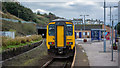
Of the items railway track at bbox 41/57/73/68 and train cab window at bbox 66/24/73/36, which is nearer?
railway track at bbox 41/57/73/68

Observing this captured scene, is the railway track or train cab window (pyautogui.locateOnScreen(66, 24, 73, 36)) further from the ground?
train cab window (pyautogui.locateOnScreen(66, 24, 73, 36))

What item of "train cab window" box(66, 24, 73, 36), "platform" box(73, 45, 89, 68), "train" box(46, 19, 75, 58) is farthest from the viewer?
"train cab window" box(66, 24, 73, 36)

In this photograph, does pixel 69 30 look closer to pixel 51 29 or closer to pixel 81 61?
pixel 51 29

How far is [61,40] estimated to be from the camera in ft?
41.5

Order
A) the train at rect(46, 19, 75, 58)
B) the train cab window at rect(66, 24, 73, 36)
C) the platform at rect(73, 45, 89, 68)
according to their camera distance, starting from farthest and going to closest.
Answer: the train cab window at rect(66, 24, 73, 36), the train at rect(46, 19, 75, 58), the platform at rect(73, 45, 89, 68)

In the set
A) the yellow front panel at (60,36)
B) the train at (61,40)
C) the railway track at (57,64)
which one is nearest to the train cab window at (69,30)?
the train at (61,40)

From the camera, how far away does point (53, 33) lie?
1291cm

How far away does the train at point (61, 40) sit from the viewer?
12.6 m

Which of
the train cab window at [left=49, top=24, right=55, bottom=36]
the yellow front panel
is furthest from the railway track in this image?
the train cab window at [left=49, top=24, right=55, bottom=36]

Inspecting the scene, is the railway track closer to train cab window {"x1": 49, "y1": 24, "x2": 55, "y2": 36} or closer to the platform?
the platform

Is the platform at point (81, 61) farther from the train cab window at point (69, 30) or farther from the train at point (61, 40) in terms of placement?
the train cab window at point (69, 30)

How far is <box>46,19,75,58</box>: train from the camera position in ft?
41.3

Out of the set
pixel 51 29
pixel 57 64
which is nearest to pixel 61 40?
pixel 51 29

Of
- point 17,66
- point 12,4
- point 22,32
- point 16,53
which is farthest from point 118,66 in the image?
point 12,4
